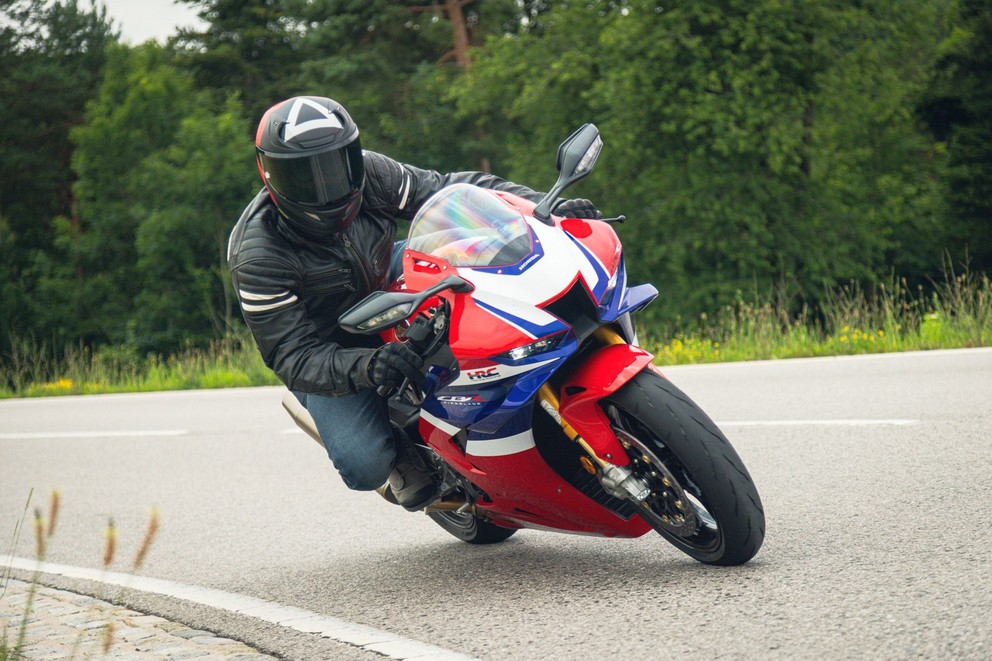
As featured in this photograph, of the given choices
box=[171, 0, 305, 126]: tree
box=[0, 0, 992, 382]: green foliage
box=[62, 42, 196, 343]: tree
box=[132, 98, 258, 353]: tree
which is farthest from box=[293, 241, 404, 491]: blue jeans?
box=[62, 42, 196, 343]: tree

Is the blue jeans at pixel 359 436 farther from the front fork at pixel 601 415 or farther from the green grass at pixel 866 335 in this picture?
the green grass at pixel 866 335

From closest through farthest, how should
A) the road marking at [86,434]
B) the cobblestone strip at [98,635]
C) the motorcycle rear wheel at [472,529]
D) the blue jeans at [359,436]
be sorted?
the cobblestone strip at [98,635], the blue jeans at [359,436], the motorcycle rear wheel at [472,529], the road marking at [86,434]

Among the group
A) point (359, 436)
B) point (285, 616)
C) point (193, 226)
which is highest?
point (359, 436)

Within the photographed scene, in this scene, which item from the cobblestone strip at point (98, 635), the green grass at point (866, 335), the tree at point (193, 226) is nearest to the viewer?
the cobblestone strip at point (98, 635)

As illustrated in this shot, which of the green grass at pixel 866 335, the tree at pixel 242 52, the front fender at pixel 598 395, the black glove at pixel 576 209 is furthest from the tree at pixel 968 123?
the front fender at pixel 598 395

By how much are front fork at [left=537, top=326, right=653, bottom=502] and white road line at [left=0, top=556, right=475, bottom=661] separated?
0.78 meters

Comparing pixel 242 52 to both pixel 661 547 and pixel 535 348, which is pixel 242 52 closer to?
pixel 661 547

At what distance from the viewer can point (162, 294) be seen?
148 feet

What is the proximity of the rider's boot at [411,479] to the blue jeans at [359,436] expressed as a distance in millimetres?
53

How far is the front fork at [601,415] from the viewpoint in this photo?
12.5 ft

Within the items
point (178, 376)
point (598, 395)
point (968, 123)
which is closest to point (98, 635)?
point (598, 395)

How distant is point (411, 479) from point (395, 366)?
855 mm

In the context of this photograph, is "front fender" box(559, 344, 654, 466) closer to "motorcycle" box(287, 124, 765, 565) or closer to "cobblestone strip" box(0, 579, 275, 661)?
"motorcycle" box(287, 124, 765, 565)

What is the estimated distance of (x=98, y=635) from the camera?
4.39 meters
